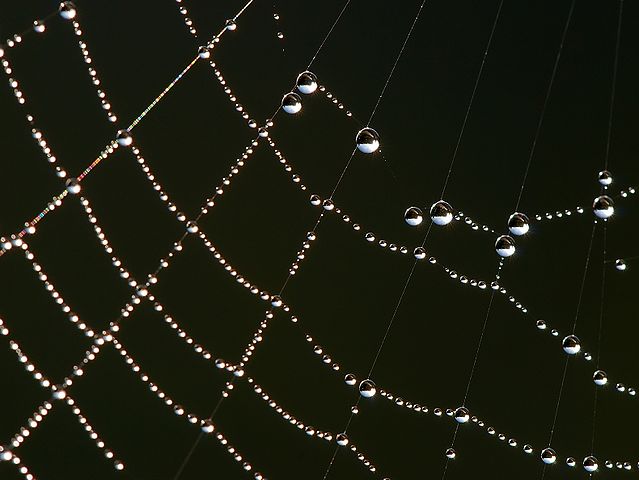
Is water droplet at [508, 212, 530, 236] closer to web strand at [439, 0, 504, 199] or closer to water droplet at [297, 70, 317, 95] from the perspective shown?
water droplet at [297, 70, 317, 95]

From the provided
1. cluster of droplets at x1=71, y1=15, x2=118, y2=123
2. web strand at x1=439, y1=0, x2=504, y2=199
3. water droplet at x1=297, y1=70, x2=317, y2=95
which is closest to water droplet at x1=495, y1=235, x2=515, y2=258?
water droplet at x1=297, y1=70, x2=317, y2=95

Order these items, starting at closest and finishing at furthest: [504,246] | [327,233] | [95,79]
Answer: [95,79]
[504,246]
[327,233]

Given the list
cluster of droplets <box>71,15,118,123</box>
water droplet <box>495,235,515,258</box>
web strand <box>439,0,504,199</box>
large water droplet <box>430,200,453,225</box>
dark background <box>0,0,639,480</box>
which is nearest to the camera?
cluster of droplets <box>71,15,118,123</box>

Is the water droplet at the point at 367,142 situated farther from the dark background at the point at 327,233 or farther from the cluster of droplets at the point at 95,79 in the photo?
the dark background at the point at 327,233

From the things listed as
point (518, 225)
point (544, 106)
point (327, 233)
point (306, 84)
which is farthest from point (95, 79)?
point (544, 106)

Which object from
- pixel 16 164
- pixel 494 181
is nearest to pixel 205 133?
pixel 16 164

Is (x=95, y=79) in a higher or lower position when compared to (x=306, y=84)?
lower

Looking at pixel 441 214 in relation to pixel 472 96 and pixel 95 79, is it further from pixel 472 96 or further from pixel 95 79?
pixel 472 96

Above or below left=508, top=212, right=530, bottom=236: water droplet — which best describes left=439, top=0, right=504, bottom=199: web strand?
above

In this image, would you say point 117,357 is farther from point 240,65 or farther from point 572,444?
point 572,444
